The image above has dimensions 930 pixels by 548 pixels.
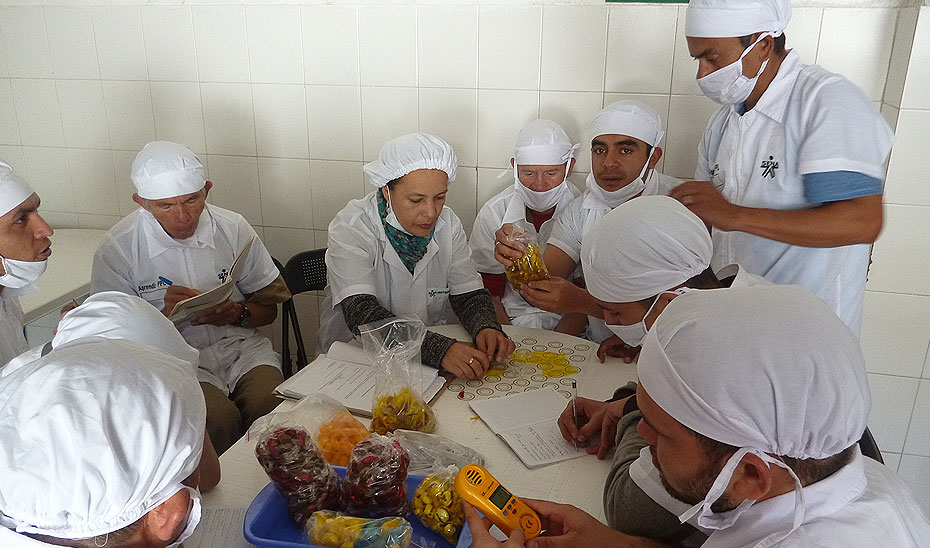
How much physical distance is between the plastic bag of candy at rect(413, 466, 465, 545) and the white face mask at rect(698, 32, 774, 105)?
143 centimetres

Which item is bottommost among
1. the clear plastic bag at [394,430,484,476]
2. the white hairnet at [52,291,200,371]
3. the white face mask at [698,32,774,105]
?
the clear plastic bag at [394,430,484,476]

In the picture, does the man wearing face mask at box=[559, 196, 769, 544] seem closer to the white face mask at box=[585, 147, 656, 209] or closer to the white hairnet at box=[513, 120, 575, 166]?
the white face mask at box=[585, 147, 656, 209]

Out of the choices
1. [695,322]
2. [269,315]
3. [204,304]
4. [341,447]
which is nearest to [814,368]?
[695,322]

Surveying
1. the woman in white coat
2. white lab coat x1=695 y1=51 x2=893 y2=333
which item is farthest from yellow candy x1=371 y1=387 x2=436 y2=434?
white lab coat x1=695 y1=51 x2=893 y2=333

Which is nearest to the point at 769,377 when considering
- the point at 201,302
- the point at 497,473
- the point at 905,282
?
the point at 497,473

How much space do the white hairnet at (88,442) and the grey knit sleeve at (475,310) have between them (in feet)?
4.49

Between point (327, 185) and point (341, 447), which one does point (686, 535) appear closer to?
point (341, 447)

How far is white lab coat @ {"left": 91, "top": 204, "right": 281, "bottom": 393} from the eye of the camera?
8.34ft

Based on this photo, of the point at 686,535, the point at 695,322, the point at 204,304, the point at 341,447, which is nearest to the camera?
the point at 695,322

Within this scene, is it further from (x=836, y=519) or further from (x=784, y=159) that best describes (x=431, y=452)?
(x=784, y=159)

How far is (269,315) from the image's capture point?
9.02 ft

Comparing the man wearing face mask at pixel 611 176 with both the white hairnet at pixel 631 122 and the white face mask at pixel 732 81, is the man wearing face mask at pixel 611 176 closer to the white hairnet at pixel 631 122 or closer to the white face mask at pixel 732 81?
the white hairnet at pixel 631 122

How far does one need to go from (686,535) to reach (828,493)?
0.34m

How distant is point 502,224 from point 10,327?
73.2 inches
